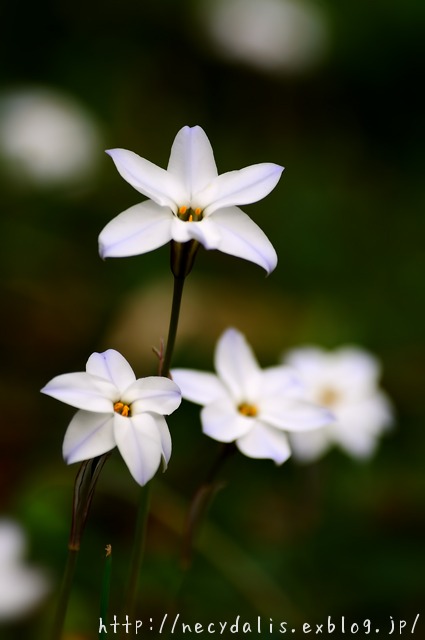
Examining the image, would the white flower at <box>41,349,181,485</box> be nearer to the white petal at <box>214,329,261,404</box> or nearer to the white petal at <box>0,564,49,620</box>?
the white petal at <box>214,329,261,404</box>

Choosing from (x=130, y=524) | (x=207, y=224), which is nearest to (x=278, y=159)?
(x=130, y=524)

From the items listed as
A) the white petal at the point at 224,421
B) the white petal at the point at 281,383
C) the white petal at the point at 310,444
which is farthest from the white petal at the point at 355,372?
the white petal at the point at 224,421

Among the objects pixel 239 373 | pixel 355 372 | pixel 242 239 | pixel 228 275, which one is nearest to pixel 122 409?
pixel 242 239

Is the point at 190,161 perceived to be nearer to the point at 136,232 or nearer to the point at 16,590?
the point at 136,232

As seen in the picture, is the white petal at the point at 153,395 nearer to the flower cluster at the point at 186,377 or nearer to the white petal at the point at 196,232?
the flower cluster at the point at 186,377

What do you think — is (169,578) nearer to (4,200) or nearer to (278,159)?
(4,200)

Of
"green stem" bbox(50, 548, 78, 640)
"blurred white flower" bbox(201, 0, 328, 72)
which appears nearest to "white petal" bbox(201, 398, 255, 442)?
"green stem" bbox(50, 548, 78, 640)

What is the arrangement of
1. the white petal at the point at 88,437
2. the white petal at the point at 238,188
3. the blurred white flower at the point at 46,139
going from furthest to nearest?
1. the blurred white flower at the point at 46,139
2. the white petal at the point at 238,188
3. the white petal at the point at 88,437
